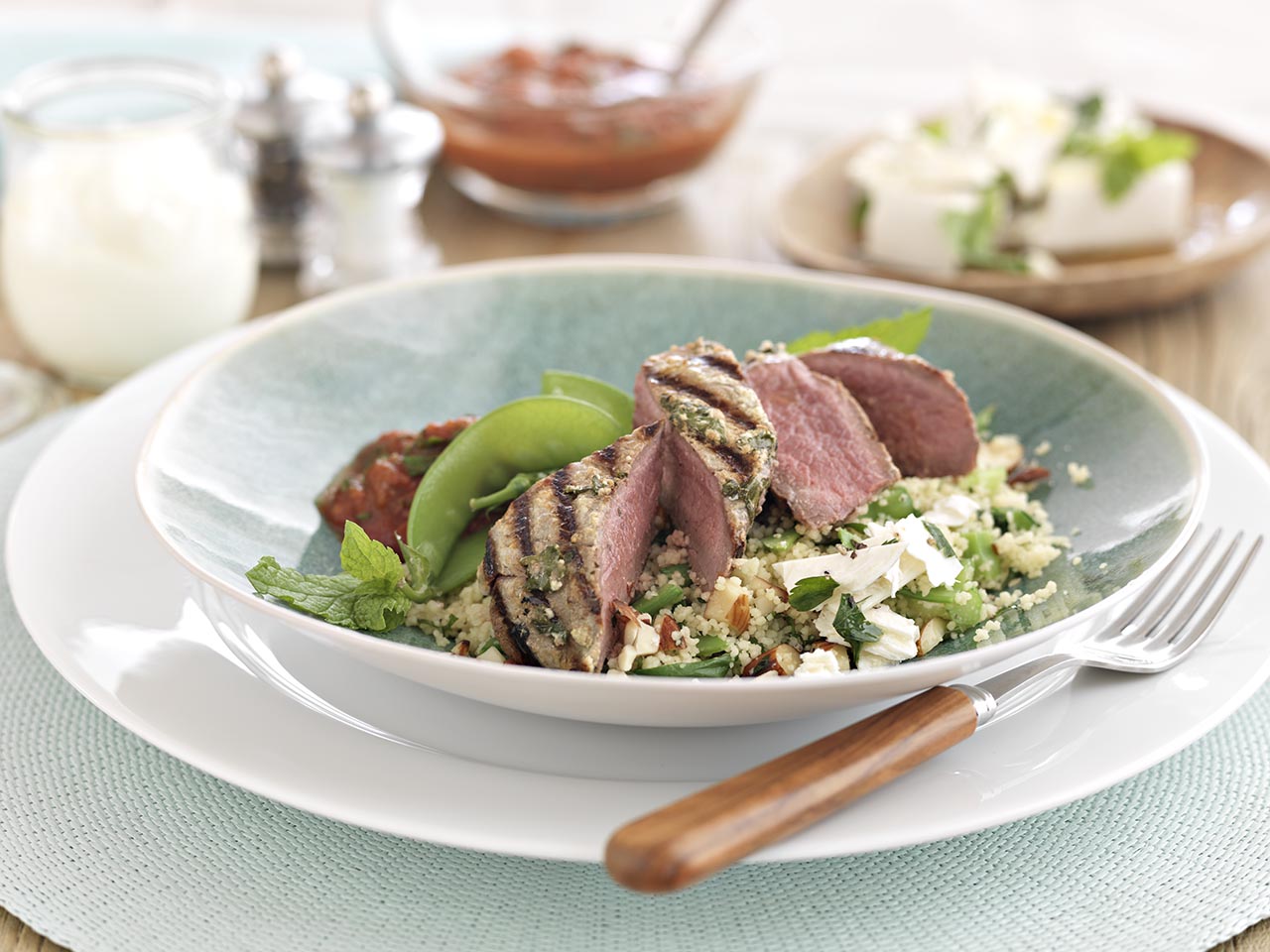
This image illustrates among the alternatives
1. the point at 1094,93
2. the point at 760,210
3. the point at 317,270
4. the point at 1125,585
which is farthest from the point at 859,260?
the point at 1125,585


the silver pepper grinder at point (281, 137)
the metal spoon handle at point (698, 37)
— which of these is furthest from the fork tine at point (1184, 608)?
the silver pepper grinder at point (281, 137)

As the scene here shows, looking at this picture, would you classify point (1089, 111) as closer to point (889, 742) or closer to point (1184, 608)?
point (1184, 608)

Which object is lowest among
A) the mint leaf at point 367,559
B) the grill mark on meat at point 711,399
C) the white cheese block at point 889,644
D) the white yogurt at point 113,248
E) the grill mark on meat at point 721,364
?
the white yogurt at point 113,248

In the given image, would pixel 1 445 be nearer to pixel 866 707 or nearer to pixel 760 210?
pixel 866 707

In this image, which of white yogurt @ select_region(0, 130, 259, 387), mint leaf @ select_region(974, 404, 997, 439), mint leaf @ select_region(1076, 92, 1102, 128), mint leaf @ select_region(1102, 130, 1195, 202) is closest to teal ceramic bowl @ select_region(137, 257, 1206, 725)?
mint leaf @ select_region(974, 404, 997, 439)

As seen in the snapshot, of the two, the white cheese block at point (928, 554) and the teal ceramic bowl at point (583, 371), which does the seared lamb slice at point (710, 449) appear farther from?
the teal ceramic bowl at point (583, 371)

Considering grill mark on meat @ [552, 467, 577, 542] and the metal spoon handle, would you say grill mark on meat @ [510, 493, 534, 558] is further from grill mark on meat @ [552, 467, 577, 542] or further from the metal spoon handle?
the metal spoon handle
